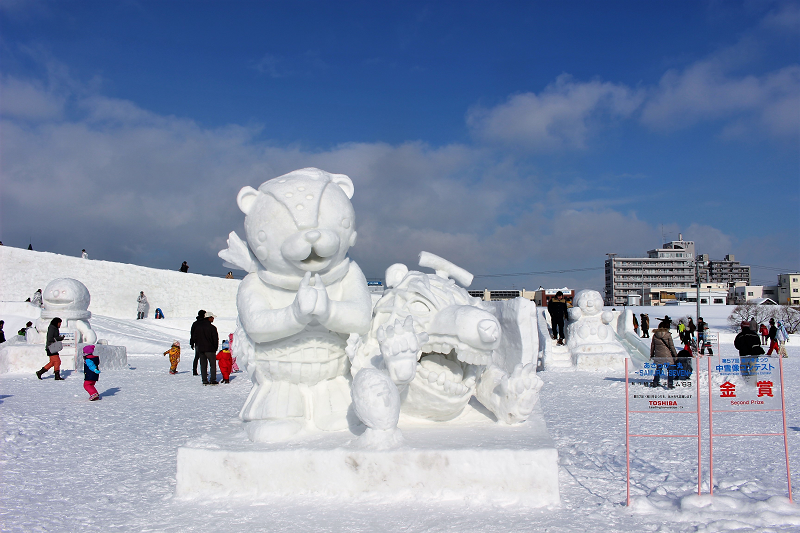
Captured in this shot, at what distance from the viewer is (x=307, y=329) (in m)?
3.25

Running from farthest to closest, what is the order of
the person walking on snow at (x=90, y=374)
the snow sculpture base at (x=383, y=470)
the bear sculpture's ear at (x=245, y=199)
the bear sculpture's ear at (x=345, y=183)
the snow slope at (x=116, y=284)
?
the snow slope at (x=116, y=284), the person walking on snow at (x=90, y=374), the bear sculpture's ear at (x=345, y=183), the bear sculpture's ear at (x=245, y=199), the snow sculpture base at (x=383, y=470)

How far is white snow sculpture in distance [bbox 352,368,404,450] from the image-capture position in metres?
2.80

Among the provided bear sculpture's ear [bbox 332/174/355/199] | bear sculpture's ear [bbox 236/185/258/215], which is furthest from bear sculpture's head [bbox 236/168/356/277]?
bear sculpture's ear [bbox 332/174/355/199]

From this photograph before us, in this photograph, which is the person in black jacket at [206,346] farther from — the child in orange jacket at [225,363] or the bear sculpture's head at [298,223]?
the bear sculpture's head at [298,223]

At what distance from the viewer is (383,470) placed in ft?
9.12

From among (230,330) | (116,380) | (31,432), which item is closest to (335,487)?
(31,432)

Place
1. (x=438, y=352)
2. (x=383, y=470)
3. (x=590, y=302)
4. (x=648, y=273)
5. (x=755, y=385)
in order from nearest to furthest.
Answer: (x=383, y=470) → (x=755, y=385) → (x=438, y=352) → (x=590, y=302) → (x=648, y=273)

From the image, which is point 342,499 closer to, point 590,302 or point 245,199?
point 245,199

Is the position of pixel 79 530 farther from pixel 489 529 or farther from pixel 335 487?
pixel 489 529

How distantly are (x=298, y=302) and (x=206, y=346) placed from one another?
6782mm

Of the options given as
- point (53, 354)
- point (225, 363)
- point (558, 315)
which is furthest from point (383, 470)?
point (558, 315)

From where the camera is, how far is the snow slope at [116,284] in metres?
23.2

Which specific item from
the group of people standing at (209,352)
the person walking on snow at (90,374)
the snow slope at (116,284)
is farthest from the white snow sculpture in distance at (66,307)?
the snow slope at (116,284)

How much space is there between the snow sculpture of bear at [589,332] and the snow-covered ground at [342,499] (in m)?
3.66
